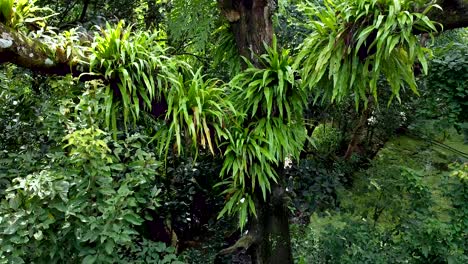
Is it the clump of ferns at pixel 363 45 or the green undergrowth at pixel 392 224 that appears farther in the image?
the green undergrowth at pixel 392 224

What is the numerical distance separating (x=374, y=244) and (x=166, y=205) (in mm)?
1621

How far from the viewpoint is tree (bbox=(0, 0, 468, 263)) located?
204 cm

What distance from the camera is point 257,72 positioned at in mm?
2480

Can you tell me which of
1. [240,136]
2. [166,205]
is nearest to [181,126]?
[240,136]

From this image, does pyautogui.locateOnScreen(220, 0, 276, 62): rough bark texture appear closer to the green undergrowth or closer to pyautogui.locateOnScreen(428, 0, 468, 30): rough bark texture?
pyautogui.locateOnScreen(428, 0, 468, 30): rough bark texture

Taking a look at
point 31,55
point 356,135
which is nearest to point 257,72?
point 31,55

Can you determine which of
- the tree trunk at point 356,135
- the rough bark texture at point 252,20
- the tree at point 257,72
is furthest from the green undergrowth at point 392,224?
the rough bark texture at point 252,20

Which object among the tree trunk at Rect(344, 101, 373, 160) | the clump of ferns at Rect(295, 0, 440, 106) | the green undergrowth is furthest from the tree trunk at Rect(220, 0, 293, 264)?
the tree trunk at Rect(344, 101, 373, 160)

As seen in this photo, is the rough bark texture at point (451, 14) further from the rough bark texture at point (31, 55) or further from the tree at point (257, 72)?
the rough bark texture at point (31, 55)

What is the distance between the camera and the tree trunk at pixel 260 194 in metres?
2.63

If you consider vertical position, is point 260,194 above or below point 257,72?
below

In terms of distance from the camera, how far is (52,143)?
2316mm

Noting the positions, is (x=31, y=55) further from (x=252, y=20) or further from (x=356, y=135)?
(x=356, y=135)

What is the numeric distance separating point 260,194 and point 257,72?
0.85m
